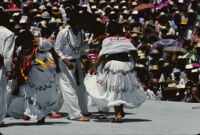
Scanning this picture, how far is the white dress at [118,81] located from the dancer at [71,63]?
0.54 meters

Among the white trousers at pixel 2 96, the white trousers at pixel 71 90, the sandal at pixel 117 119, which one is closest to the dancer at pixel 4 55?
the white trousers at pixel 2 96

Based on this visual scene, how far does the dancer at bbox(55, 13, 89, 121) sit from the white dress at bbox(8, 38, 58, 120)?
2.37ft

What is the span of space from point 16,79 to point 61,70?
4.10ft

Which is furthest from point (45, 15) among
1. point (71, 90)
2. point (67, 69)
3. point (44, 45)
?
point (44, 45)

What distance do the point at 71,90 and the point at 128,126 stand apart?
1567 mm

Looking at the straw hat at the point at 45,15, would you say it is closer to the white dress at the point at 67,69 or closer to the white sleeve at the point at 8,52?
the white dress at the point at 67,69

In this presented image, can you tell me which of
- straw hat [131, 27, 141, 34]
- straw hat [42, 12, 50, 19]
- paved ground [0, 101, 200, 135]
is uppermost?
straw hat [42, 12, 50, 19]

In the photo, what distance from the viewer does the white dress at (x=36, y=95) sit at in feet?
33.9

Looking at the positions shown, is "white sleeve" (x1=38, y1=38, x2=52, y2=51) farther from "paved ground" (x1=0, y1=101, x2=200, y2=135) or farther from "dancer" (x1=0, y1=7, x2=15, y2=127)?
"paved ground" (x1=0, y1=101, x2=200, y2=135)

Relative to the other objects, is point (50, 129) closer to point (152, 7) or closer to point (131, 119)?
point (131, 119)

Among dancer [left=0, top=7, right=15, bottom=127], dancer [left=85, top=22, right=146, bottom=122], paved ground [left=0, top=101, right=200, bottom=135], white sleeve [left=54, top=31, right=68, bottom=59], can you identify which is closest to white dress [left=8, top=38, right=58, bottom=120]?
paved ground [left=0, top=101, right=200, bottom=135]

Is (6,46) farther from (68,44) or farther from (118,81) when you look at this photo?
(118,81)

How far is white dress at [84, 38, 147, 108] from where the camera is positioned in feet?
35.0

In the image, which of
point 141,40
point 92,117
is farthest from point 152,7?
point 92,117
